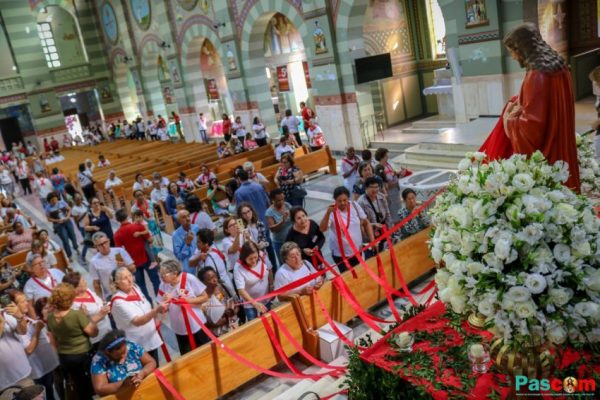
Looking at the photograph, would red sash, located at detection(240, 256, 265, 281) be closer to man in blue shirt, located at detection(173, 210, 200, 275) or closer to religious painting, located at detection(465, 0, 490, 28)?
man in blue shirt, located at detection(173, 210, 200, 275)

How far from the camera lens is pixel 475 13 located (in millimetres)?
10867

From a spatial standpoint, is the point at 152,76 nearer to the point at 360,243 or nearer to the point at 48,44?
the point at 48,44

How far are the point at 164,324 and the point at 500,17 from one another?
28.7 feet

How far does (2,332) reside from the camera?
184 inches

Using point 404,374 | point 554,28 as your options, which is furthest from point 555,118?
point 554,28

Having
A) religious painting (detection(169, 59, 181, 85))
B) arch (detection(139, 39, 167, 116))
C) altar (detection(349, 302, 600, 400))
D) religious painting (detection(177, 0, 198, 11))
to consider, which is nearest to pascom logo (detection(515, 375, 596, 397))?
altar (detection(349, 302, 600, 400))

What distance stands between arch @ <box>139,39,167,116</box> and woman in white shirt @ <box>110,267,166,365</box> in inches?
837

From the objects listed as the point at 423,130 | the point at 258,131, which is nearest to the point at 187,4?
the point at 258,131

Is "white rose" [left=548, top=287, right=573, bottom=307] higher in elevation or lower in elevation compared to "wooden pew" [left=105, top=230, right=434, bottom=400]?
higher

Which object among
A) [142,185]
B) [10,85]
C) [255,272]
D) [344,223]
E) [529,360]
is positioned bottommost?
[255,272]

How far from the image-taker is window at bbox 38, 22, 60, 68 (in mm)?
29500

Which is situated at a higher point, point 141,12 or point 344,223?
point 141,12

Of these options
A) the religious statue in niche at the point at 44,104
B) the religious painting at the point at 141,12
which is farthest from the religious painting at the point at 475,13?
the religious statue in niche at the point at 44,104

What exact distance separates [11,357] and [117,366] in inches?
54.2
